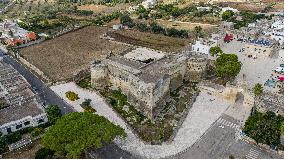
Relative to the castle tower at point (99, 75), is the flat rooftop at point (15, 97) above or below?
below

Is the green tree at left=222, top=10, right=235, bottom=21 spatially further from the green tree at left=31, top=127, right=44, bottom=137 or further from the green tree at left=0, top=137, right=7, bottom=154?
the green tree at left=0, top=137, right=7, bottom=154

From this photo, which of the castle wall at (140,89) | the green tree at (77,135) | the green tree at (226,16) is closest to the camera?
the green tree at (77,135)

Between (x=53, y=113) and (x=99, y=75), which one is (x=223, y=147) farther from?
(x=53, y=113)

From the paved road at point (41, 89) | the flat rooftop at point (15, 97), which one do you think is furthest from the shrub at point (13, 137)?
the paved road at point (41, 89)

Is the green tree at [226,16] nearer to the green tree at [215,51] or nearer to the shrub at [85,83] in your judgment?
the green tree at [215,51]

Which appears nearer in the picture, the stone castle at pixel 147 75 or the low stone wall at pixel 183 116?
the low stone wall at pixel 183 116

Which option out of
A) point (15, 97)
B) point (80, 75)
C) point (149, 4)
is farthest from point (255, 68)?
point (149, 4)
